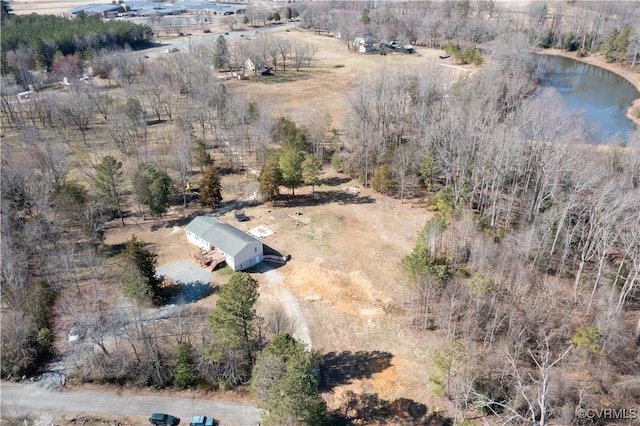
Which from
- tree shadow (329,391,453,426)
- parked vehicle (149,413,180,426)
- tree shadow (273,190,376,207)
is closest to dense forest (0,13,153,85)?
tree shadow (273,190,376,207)

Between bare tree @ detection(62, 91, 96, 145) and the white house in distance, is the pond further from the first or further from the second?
bare tree @ detection(62, 91, 96, 145)

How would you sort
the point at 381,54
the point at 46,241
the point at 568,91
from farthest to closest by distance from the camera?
1. the point at 381,54
2. the point at 568,91
3. the point at 46,241

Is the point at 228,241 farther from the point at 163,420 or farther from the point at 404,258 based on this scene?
the point at 163,420

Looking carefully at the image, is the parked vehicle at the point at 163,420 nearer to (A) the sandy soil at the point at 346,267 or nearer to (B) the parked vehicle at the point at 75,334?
(A) the sandy soil at the point at 346,267

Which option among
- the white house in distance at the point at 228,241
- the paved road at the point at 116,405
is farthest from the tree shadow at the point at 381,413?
the white house in distance at the point at 228,241

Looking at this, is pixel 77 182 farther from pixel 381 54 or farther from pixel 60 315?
pixel 381 54

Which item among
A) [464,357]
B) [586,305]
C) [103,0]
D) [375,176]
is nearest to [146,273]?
[464,357]

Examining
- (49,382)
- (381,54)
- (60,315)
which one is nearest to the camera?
(49,382)
